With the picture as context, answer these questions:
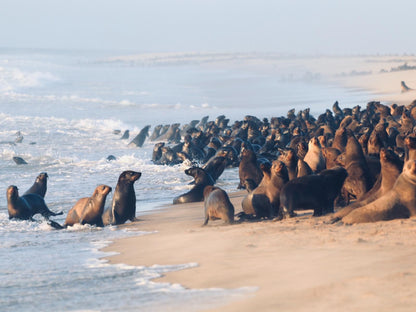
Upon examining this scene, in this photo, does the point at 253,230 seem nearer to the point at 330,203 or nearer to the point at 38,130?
the point at 330,203

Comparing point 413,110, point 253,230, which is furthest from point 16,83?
point 253,230

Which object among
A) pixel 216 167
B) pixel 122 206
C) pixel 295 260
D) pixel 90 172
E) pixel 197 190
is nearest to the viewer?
pixel 295 260

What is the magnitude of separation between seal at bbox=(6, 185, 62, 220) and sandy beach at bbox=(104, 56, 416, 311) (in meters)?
2.50

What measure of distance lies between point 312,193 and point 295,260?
2545mm

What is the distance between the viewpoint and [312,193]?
897 centimetres

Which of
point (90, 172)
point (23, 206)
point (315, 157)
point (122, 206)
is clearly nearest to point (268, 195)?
point (315, 157)

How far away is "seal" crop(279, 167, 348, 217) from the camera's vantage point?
29.3 feet

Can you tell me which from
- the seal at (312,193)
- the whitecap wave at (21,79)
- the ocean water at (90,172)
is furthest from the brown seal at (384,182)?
the whitecap wave at (21,79)

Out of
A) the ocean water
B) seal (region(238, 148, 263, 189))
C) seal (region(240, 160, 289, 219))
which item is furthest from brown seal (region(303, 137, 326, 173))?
the ocean water

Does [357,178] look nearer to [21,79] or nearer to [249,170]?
[249,170]

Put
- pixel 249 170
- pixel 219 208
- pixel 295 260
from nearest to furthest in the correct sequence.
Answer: pixel 295 260
pixel 219 208
pixel 249 170

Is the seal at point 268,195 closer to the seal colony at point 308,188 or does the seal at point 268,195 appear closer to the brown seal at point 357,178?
the seal colony at point 308,188

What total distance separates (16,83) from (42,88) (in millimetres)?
4700

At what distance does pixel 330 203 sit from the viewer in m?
9.10
